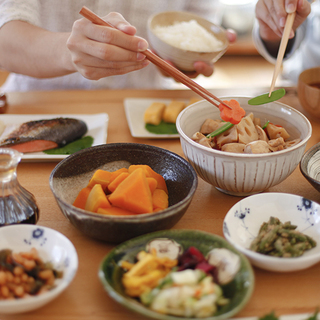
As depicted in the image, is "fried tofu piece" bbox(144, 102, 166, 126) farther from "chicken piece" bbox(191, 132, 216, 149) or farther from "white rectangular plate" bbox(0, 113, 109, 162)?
"chicken piece" bbox(191, 132, 216, 149)

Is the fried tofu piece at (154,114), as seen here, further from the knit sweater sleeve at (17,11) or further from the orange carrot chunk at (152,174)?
the knit sweater sleeve at (17,11)

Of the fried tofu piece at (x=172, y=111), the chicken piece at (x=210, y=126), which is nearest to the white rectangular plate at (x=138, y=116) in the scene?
the fried tofu piece at (x=172, y=111)

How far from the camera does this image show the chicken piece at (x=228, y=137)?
1.11 m

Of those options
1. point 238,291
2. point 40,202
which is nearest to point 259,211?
point 238,291

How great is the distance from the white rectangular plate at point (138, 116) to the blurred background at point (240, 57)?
292 centimetres

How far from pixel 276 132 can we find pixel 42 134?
0.91 metres

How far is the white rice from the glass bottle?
3.33 ft

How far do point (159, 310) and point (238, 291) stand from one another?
6.7 inches

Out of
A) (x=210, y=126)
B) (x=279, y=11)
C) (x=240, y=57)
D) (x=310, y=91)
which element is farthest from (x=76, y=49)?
(x=240, y=57)

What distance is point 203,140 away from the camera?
1.08 meters

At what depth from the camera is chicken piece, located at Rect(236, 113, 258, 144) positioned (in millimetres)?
1117

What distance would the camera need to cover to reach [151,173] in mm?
1063

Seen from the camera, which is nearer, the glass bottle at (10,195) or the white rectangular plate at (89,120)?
the glass bottle at (10,195)

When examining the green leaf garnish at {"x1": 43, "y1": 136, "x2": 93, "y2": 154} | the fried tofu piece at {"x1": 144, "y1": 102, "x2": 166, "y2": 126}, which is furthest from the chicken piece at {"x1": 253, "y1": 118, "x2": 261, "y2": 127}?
the green leaf garnish at {"x1": 43, "y1": 136, "x2": 93, "y2": 154}
